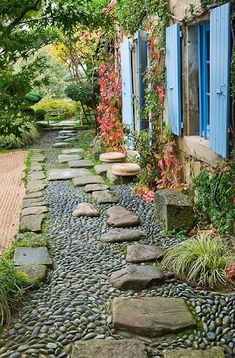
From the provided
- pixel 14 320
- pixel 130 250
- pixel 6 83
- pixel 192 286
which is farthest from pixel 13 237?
pixel 6 83

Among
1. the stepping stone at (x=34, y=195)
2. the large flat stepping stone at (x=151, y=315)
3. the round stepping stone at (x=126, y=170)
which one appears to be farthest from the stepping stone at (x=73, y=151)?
the large flat stepping stone at (x=151, y=315)

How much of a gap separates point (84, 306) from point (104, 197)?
Result: 2.91 m

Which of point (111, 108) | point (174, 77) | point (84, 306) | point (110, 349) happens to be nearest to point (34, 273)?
point (84, 306)

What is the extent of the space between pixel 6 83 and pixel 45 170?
5.67 m

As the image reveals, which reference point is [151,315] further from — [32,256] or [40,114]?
[40,114]

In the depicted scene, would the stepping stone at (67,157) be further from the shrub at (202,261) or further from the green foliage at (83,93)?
the shrub at (202,261)

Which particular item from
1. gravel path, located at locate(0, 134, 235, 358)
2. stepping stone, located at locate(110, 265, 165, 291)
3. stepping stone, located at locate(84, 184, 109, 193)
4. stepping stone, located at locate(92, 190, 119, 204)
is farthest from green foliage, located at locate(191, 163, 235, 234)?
stepping stone, located at locate(84, 184, 109, 193)

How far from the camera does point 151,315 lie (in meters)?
2.96

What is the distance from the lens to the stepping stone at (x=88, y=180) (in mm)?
6941

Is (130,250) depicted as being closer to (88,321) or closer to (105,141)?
(88,321)

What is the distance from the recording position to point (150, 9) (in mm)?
6164

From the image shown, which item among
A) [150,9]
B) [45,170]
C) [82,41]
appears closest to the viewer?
[150,9]

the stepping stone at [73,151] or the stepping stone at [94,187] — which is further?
the stepping stone at [73,151]

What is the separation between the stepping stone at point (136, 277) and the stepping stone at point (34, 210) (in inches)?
82.7
